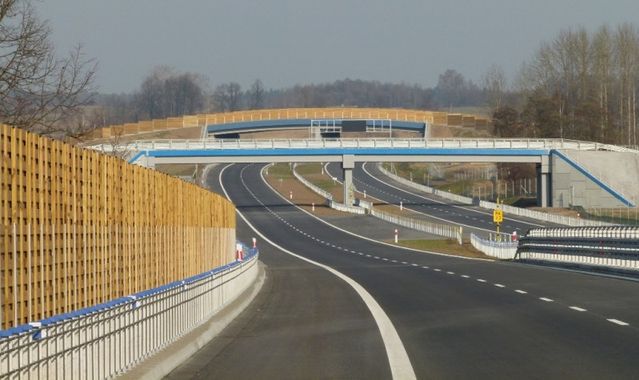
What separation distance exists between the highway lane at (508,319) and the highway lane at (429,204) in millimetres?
46729

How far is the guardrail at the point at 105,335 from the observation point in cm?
1021

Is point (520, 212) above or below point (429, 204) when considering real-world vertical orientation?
above

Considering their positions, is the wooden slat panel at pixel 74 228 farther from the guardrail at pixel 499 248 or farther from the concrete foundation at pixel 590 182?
the concrete foundation at pixel 590 182

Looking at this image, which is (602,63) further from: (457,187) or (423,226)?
(423,226)

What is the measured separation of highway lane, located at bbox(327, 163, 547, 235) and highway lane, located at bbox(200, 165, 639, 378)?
46729mm

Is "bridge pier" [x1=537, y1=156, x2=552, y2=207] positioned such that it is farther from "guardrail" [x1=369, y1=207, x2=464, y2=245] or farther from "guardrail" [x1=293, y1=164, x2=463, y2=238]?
"guardrail" [x1=293, y1=164, x2=463, y2=238]

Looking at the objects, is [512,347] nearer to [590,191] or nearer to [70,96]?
[70,96]

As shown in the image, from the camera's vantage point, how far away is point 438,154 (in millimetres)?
113188

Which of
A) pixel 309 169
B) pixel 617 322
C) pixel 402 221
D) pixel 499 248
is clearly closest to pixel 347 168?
pixel 402 221

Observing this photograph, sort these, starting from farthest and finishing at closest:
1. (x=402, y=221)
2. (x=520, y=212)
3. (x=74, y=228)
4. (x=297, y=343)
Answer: (x=520, y=212), (x=402, y=221), (x=297, y=343), (x=74, y=228)

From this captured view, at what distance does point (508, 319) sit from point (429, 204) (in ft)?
346

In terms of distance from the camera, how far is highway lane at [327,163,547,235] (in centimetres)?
9812

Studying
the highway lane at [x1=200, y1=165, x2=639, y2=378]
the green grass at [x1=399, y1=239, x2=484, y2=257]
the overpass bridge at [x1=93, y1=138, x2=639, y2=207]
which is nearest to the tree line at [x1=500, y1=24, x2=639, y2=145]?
the overpass bridge at [x1=93, y1=138, x2=639, y2=207]

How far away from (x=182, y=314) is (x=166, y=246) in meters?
2.25
